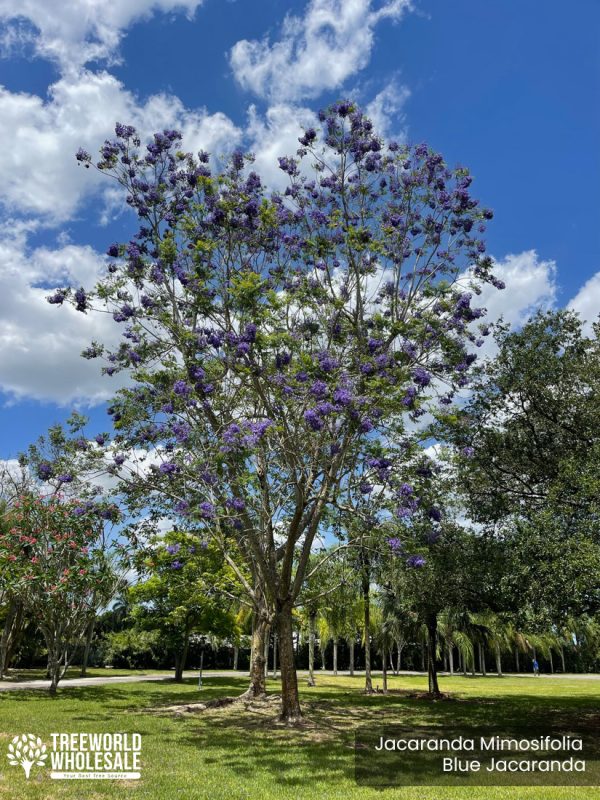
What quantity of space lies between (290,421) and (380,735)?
288 inches

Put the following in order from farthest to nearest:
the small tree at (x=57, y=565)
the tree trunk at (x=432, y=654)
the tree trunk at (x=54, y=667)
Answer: the tree trunk at (x=432, y=654), the tree trunk at (x=54, y=667), the small tree at (x=57, y=565)

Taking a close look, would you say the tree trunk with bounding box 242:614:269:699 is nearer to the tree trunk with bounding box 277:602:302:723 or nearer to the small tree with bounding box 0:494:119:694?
the tree trunk with bounding box 277:602:302:723

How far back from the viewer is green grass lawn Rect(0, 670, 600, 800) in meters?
7.96

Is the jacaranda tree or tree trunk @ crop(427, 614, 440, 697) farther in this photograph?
tree trunk @ crop(427, 614, 440, 697)

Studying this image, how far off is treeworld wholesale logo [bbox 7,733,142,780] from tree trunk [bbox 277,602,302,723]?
3.54 metres

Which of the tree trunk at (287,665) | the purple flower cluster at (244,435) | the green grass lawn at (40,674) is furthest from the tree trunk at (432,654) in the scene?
the green grass lawn at (40,674)

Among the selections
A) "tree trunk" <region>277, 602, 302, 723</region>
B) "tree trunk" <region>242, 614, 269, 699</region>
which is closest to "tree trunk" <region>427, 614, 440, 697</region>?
"tree trunk" <region>242, 614, 269, 699</region>

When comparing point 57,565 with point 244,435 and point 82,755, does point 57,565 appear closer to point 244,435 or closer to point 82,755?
point 82,755

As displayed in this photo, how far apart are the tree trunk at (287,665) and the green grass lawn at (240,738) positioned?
0.39 m

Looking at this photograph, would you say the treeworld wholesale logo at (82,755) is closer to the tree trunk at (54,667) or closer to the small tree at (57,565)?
the small tree at (57,565)

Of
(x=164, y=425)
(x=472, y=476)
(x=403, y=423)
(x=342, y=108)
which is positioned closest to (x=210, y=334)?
(x=164, y=425)

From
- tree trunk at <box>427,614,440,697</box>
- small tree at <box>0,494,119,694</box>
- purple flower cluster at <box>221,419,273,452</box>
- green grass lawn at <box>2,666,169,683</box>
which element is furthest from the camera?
green grass lawn at <box>2,666,169,683</box>

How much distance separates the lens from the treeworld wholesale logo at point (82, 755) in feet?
29.1

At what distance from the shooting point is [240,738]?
40.7 ft
